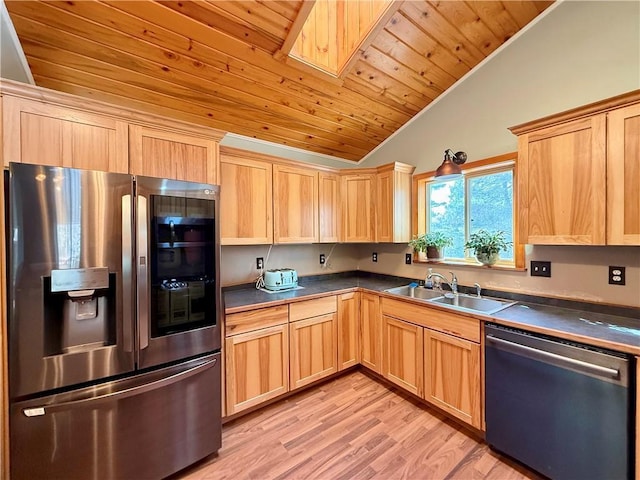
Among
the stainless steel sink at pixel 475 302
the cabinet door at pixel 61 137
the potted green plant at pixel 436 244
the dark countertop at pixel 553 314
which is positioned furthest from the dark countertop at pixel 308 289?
the cabinet door at pixel 61 137

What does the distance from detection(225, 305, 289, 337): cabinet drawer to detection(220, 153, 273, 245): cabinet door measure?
617 millimetres

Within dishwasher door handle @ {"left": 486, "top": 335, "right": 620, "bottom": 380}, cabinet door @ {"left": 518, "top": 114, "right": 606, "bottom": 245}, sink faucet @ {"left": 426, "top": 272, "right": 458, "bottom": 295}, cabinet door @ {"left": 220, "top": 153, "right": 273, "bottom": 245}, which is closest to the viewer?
dishwasher door handle @ {"left": 486, "top": 335, "right": 620, "bottom": 380}

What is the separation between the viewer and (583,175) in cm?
154

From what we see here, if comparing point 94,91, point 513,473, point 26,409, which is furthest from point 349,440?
point 94,91

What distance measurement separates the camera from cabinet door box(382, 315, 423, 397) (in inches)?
85.1

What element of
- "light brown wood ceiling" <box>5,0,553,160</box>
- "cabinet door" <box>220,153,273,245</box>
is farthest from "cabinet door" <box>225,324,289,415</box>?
"light brown wood ceiling" <box>5,0,553,160</box>

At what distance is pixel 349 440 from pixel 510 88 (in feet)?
9.77

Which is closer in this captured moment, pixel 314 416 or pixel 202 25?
pixel 202 25

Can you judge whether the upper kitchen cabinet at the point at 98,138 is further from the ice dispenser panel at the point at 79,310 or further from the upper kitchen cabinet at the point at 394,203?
the upper kitchen cabinet at the point at 394,203

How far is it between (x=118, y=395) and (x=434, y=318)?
204cm

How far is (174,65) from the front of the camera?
71.5 inches

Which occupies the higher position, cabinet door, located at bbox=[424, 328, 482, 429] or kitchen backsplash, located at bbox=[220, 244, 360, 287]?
kitchen backsplash, located at bbox=[220, 244, 360, 287]

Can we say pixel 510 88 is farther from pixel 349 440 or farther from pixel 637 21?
pixel 349 440

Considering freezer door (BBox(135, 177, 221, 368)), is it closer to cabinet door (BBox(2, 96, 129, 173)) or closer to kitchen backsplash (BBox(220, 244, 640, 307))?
cabinet door (BBox(2, 96, 129, 173))
